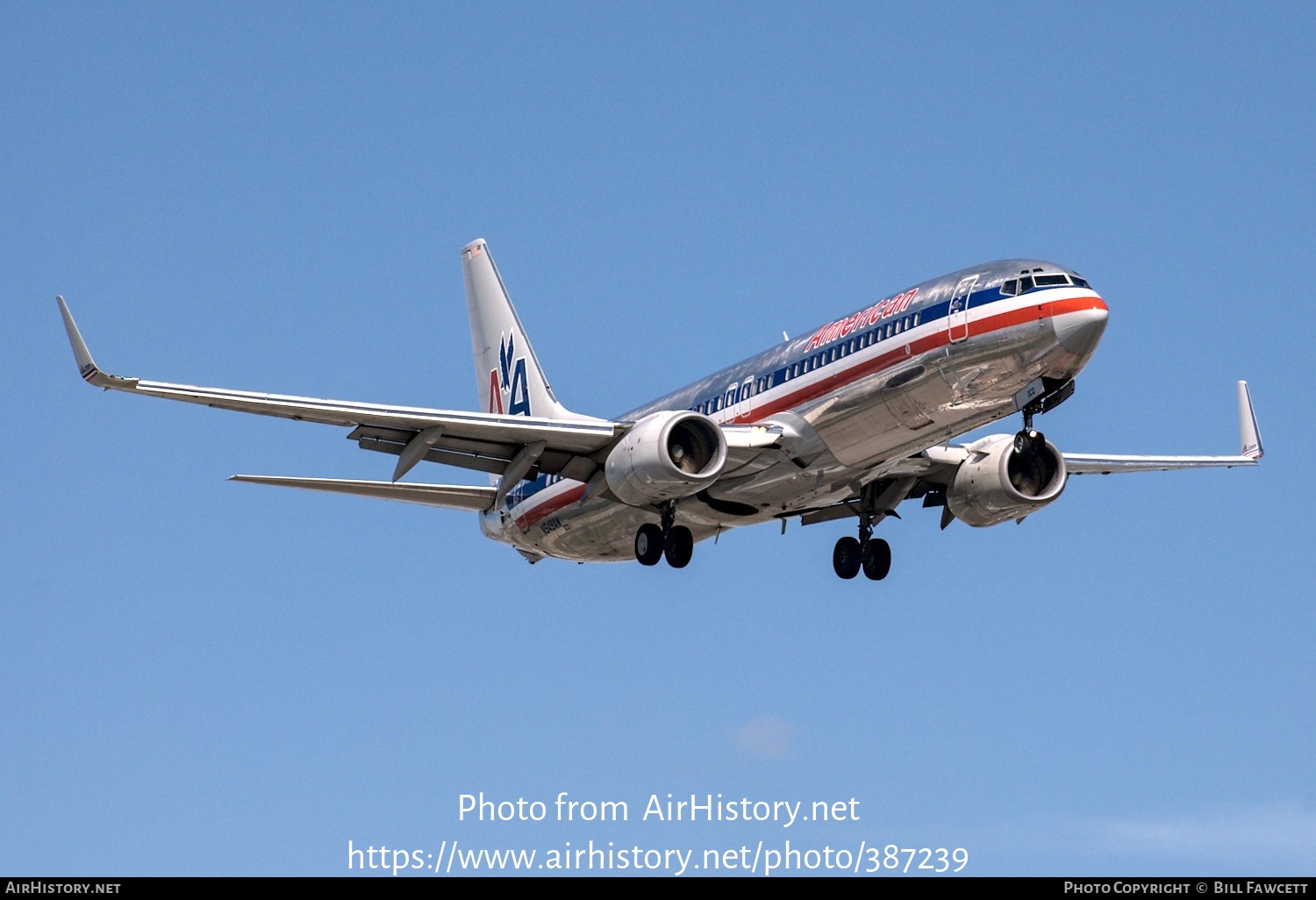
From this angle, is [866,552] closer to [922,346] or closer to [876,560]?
[876,560]

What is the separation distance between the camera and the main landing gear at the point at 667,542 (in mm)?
42750

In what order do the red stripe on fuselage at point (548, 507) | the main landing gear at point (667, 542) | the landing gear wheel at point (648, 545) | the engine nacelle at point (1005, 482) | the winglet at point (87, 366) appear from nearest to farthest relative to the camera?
the winglet at point (87, 366) → the main landing gear at point (667, 542) → the landing gear wheel at point (648, 545) → the engine nacelle at point (1005, 482) → the red stripe on fuselage at point (548, 507)

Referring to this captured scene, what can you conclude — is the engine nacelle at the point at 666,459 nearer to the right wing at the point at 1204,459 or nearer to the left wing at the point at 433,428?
the left wing at the point at 433,428

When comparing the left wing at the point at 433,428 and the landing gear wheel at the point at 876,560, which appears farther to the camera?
the landing gear wheel at the point at 876,560

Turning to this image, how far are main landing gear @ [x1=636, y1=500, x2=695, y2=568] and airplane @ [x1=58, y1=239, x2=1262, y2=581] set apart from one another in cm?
4

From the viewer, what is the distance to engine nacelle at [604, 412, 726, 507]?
4050 centimetres

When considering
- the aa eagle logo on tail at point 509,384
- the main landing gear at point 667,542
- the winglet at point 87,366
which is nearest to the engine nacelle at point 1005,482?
the main landing gear at point 667,542

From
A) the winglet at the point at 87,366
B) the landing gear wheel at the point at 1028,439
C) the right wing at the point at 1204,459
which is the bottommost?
the winglet at the point at 87,366

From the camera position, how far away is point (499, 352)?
2133 inches

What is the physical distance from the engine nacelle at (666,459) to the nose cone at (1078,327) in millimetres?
7699

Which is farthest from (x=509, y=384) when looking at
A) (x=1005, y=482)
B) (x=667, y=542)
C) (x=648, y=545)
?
(x=1005, y=482)
